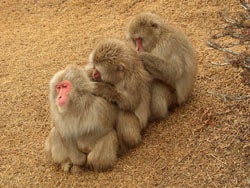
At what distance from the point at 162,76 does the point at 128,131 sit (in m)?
0.70

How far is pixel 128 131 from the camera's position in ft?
17.0

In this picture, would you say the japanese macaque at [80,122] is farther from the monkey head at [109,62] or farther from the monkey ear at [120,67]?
the monkey ear at [120,67]

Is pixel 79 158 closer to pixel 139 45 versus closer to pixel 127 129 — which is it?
pixel 127 129

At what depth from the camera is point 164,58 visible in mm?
5492

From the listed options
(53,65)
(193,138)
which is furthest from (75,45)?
(193,138)

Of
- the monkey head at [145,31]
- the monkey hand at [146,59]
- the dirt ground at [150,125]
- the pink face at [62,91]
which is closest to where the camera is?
the pink face at [62,91]

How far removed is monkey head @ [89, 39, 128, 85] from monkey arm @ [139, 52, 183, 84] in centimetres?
35

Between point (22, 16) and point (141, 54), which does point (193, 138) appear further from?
point (22, 16)

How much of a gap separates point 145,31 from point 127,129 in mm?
1084

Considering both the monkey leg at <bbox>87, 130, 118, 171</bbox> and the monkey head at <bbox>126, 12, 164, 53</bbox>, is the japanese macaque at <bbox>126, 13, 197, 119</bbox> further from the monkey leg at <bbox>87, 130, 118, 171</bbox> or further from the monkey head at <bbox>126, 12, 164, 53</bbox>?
the monkey leg at <bbox>87, 130, 118, 171</bbox>

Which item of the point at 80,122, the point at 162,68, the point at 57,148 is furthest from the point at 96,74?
the point at 57,148

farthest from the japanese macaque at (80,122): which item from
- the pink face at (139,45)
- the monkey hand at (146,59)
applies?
the pink face at (139,45)

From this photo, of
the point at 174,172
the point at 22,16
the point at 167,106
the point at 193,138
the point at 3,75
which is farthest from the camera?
the point at 22,16

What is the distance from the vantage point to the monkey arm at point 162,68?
5383 mm
